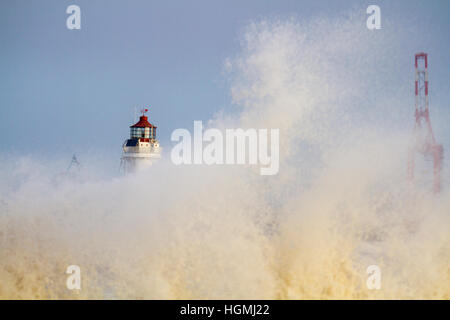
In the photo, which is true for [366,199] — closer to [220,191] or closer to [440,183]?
[220,191]

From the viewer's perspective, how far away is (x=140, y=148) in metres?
30.6

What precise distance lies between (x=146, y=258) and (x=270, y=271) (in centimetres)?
347

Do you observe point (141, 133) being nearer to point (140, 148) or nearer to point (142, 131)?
point (142, 131)

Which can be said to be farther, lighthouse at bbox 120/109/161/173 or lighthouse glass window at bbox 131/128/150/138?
lighthouse glass window at bbox 131/128/150/138

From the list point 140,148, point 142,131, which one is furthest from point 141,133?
point 140,148

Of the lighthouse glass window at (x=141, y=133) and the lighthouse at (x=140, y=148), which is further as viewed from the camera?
the lighthouse glass window at (x=141, y=133)

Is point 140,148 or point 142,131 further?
point 142,131

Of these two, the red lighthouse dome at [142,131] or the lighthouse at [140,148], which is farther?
the red lighthouse dome at [142,131]

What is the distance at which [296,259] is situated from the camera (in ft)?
49.6

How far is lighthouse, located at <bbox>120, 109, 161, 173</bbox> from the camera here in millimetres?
30594

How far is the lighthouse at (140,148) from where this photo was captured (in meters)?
30.6

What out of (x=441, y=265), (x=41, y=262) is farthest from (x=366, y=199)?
(x=41, y=262)
